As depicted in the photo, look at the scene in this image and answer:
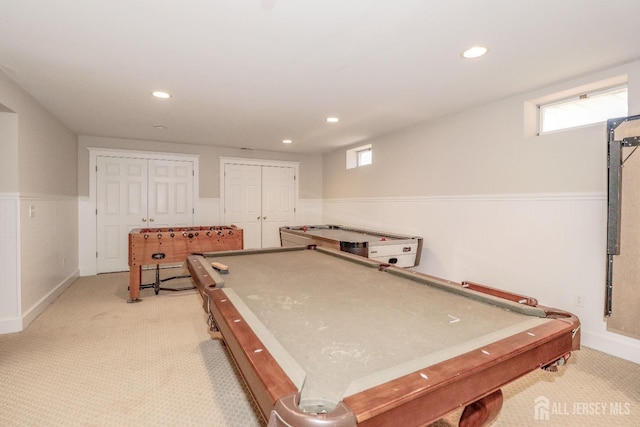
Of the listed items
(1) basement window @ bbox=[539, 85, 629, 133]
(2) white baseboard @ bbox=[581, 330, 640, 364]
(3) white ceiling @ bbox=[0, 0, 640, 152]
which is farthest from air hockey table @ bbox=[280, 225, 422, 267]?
(1) basement window @ bbox=[539, 85, 629, 133]

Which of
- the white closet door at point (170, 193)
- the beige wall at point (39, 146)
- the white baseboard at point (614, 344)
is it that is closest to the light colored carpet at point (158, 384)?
the white baseboard at point (614, 344)

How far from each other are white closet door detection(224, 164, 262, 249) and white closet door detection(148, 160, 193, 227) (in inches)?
26.0

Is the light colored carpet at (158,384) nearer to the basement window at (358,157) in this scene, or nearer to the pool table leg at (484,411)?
the pool table leg at (484,411)

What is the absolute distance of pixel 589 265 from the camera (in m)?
2.45

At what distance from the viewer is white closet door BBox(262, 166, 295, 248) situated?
20.1 feet

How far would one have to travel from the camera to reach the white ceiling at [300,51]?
1.66 meters

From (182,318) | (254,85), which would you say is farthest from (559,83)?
(182,318)

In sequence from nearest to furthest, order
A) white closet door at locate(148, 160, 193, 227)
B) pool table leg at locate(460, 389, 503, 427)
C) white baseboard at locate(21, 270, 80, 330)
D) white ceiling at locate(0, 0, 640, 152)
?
pool table leg at locate(460, 389, 503, 427), white ceiling at locate(0, 0, 640, 152), white baseboard at locate(21, 270, 80, 330), white closet door at locate(148, 160, 193, 227)

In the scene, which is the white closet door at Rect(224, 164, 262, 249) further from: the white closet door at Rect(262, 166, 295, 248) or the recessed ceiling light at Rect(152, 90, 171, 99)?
the recessed ceiling light at Rect(152, 90, 171, 99)

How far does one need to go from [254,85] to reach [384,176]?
2580 millimetres

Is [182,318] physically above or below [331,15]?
below

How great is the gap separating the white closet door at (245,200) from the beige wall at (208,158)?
220 mm

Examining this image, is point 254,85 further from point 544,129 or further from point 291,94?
point 544,129

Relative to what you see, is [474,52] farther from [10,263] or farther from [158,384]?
[10,263]
